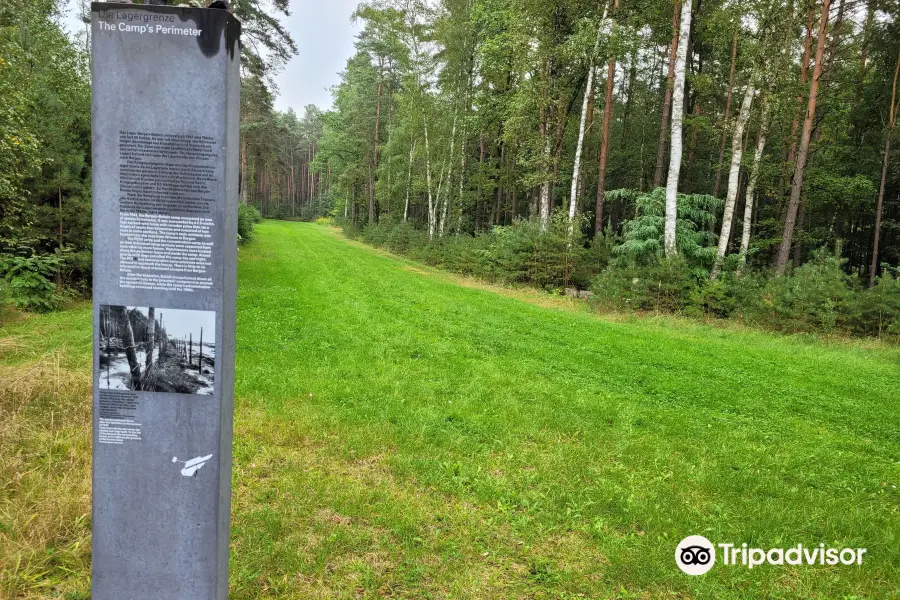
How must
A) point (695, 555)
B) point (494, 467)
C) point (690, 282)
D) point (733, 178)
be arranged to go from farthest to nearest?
point (733, 178) < point (690, 282) < point (494, 467) < point (695, 555)

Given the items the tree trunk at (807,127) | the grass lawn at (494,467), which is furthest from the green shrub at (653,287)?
the grass lawn at (494,467)

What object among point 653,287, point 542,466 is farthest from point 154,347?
point 653,287

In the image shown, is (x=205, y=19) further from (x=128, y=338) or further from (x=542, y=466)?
(x=542, y=466)

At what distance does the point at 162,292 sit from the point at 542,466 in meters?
3.26

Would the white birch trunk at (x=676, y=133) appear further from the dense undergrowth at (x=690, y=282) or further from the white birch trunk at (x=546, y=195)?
the white birch trunk at (x=546, y=195)

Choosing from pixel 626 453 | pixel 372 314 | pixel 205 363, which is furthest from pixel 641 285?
pixel 205 363

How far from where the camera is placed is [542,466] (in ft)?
14.0

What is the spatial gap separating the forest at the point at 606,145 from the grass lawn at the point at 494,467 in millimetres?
3173

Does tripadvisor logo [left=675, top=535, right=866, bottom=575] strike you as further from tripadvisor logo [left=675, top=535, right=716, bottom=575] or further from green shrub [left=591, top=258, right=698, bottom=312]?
green shrub [left=591, top=258, right=698, bottom=312]

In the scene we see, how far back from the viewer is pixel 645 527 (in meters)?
3.51

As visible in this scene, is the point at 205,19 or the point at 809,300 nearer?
the point at 205,19

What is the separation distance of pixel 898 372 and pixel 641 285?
218 inches

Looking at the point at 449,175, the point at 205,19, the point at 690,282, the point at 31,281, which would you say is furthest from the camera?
the point at 449,175

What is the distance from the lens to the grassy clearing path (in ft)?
9.99
